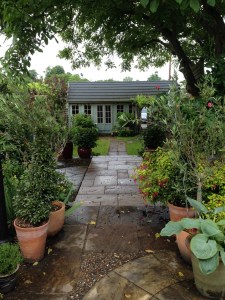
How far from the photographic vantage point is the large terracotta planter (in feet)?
8.43

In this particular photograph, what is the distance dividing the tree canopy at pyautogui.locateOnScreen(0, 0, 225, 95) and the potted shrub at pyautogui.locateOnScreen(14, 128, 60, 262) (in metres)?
1.97

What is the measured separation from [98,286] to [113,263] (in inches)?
17.6

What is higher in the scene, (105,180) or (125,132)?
(125,132)

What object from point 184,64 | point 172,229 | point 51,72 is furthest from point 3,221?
point 51,72

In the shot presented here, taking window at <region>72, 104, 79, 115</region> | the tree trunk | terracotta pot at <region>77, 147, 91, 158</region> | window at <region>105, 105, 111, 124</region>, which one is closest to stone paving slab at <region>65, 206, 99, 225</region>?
the tree trunk

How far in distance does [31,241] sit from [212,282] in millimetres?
1995

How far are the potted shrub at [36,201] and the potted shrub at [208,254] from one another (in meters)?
1.50

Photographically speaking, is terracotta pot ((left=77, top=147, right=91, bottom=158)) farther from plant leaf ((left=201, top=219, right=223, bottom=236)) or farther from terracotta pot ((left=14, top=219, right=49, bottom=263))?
plant leaf ((left=201, top=219, right=223, bottom=236))

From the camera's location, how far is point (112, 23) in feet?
23.7

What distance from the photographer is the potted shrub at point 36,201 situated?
127 inches

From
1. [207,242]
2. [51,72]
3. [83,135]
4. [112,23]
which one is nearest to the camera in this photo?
[207,242]

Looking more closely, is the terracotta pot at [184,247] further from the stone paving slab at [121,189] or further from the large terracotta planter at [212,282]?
the stone paving slab at [121,189]

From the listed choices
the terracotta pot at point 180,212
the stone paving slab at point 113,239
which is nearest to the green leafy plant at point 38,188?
the stone paving slab at point 113,239

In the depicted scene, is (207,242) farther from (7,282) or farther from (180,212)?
(7,282)
